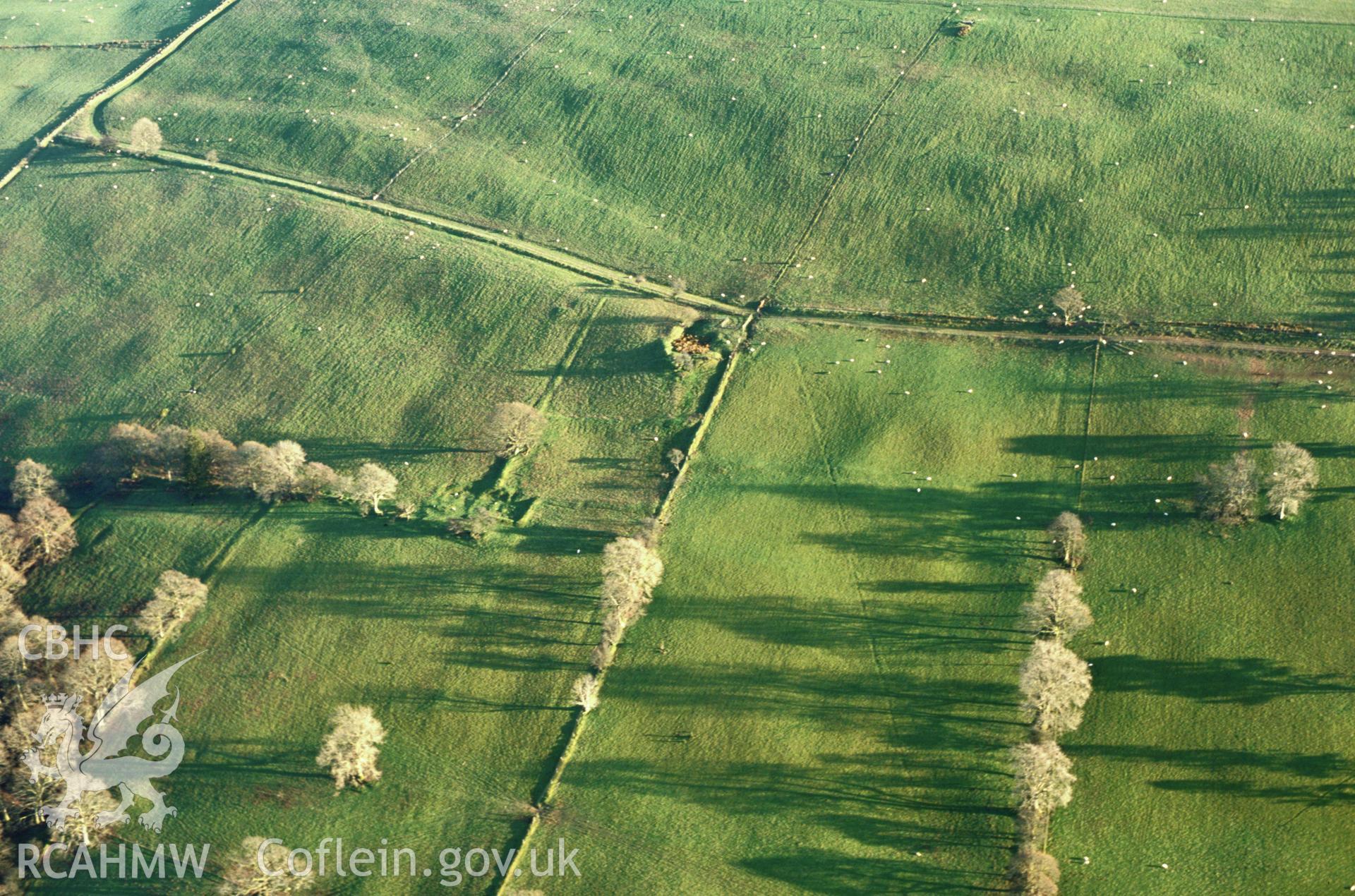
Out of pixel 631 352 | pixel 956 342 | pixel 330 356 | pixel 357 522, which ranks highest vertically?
pixel 956 342

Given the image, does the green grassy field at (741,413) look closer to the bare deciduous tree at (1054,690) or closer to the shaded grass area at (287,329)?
the shaded grass area at (287,329)

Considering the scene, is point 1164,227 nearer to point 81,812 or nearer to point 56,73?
point 81,812

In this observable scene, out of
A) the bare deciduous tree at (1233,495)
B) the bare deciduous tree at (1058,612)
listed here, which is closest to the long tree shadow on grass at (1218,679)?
the bare deciduous tree at (1058,612)

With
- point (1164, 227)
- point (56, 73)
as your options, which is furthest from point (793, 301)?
point (56, 73)

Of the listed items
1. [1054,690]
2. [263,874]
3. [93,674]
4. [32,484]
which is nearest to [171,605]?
[93,674]

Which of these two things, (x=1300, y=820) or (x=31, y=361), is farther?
(x=31, y=361)

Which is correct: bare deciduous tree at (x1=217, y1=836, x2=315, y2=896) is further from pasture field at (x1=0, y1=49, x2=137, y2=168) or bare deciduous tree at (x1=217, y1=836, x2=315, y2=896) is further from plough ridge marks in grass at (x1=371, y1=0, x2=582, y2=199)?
pasture field at (x1=0, y1=49, x2=137, y2=168)

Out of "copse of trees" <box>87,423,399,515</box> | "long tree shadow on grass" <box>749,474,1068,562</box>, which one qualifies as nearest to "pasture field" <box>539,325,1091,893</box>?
"long tree shadow on grass" <box>749,474,1068,562</box>

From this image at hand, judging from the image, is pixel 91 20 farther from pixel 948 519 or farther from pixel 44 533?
pixel 948 519
